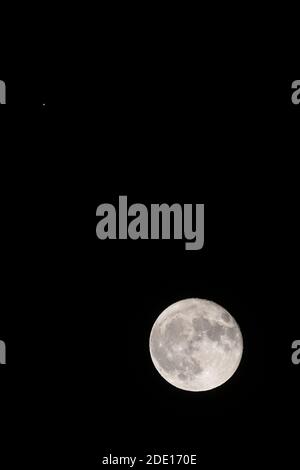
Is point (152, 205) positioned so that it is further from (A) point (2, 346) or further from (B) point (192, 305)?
(A) point (2, 346)

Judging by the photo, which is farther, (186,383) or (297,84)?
(297,84)

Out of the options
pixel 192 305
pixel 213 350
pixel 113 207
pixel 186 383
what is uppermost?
pixel 113 207

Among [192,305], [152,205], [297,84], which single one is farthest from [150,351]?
[297,84]

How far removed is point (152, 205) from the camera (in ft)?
18.9

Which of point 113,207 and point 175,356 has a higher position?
point 113,207

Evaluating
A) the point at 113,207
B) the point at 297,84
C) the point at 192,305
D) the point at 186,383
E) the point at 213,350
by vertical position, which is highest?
the point at 297,84

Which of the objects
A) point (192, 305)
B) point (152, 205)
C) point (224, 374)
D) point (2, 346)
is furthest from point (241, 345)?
point (2, 346)

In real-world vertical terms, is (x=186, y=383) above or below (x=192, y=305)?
below

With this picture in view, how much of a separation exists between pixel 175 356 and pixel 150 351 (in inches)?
14.8

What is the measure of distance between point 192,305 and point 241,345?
2.27 ft

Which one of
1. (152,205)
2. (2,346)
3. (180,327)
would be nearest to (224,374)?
(180,327)

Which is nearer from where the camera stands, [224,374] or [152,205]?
[224,374]

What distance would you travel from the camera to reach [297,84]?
5.74 m

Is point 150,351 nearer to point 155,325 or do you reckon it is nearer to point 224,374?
point 155,325
